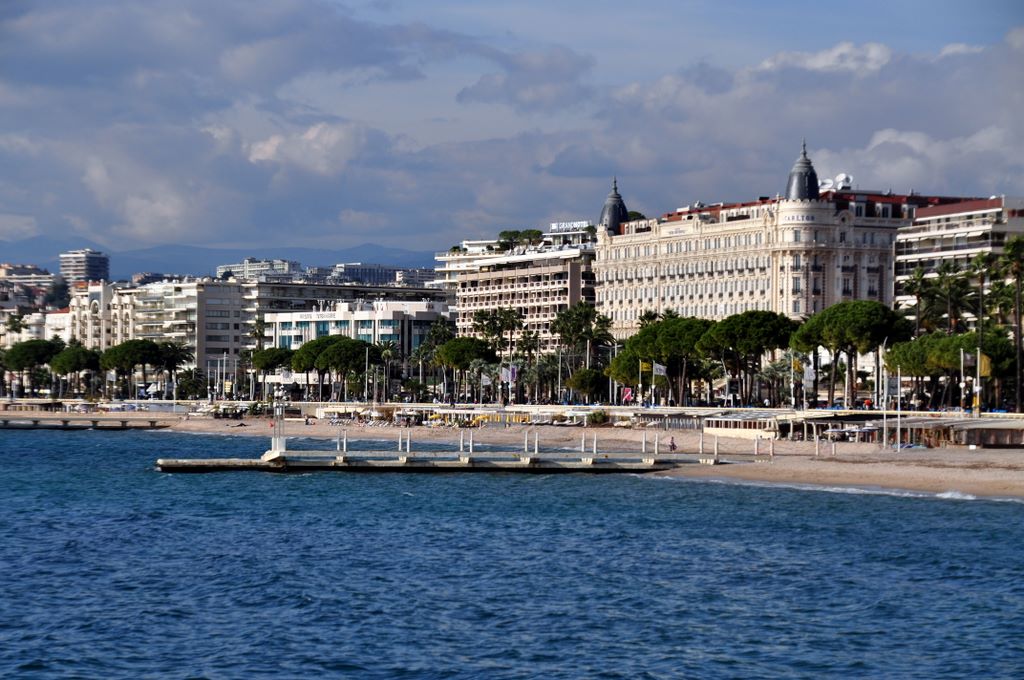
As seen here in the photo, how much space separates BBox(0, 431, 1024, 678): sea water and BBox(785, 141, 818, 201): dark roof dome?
3414 inches

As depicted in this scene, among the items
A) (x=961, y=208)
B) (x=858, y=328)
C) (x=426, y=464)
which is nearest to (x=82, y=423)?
(x=858, y=328)

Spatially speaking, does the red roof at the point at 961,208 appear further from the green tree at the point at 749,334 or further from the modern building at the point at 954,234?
the green tree at the point at 749,334

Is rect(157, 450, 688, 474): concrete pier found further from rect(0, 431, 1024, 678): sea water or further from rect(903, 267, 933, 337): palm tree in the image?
rect(903, 267, 933, 337): palm tree

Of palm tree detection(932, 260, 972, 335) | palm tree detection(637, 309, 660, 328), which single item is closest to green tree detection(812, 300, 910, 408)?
palm tree detection(932, 260, 972, 335)

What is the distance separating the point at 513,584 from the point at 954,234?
113 m

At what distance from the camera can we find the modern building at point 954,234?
149 m

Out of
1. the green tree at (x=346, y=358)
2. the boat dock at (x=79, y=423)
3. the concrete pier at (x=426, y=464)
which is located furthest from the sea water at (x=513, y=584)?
the green tree at (x=346, y=358)

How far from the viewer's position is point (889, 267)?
531 ft

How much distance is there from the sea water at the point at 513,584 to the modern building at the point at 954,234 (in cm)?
7841

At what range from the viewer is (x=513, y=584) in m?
48.9

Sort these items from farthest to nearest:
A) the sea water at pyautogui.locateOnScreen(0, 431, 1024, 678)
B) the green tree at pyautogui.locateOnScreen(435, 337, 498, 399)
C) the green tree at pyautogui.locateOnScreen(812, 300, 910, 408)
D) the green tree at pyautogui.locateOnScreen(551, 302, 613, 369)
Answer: the green tree at pyautogui.locateOnScreen(435, 337, 498, 399) → the green tree at pyautogui.locateOnScreen(551, 302, 613, 369) → the green tree at pyautogui.locateOnScreen(812, 300, 910, 408) → the sea water at pyautogui.locateOnScreen(0, 431, 1024, 678)

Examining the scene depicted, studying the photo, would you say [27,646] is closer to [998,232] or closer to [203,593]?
[203,593]

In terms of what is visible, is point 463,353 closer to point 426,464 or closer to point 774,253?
point 774,253

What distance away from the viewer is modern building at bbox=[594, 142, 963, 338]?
522ft
